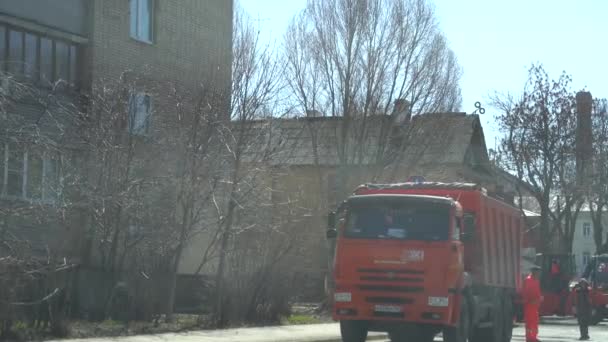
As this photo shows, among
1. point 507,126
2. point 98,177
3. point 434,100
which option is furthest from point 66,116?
point 507,126

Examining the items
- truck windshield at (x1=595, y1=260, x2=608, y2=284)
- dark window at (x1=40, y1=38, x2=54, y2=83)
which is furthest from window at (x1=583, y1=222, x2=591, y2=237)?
dark window at (x1=40, y1=38, x2=54, y2=83)

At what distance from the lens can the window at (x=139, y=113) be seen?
74.8ft

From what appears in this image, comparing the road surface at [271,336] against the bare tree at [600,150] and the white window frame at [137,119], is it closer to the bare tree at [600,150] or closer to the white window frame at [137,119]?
the white window frame at [137,119]

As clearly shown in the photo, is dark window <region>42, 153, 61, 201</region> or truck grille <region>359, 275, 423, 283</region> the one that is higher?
dark window <region>42, 153, 61, 201</region>

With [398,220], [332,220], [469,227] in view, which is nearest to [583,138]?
[469,227]

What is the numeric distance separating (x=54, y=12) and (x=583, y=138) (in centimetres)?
3043

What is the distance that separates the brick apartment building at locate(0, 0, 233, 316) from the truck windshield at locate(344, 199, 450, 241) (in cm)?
551

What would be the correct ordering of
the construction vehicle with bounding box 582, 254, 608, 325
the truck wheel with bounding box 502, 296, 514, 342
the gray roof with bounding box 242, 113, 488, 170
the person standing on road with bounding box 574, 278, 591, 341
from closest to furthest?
the truck wheel with bounding box 502, 296, 514, 342 → the person standing on road with bounding box 574, 278, 591, 341 → the gray roof with bounding box 242, 113, 488, 170 → the construction vehicle with bounding box 582, 254, 608, 325

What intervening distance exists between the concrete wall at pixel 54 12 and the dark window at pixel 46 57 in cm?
45

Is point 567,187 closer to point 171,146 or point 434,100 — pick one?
point 434,100

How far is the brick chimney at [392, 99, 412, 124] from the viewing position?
32.6m

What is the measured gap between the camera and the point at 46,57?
2653 centimetres

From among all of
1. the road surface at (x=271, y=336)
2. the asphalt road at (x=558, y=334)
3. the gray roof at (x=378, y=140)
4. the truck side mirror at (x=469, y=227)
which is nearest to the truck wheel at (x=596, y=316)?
the asphalt road at (x=558, y=334)

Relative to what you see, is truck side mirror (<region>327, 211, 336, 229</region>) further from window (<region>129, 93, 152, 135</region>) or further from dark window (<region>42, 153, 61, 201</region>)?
window (<region>129, 93, 152, 135</region>)
